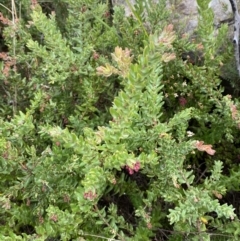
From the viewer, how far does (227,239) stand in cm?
148

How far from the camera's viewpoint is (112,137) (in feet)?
3.80

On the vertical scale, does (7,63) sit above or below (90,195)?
above

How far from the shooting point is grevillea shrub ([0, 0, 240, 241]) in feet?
3.98

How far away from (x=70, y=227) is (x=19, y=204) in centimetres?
38

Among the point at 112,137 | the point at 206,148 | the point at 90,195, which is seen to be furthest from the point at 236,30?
the point at 90,195

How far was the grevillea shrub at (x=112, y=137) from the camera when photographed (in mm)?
1213

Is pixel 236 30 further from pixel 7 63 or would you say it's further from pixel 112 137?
pixel 7 63

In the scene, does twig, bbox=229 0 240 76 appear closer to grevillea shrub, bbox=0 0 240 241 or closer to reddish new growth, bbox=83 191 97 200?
grevillea shrub, bbox=0 0 240 241

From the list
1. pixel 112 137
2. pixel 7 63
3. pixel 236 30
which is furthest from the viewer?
pixel 7 63

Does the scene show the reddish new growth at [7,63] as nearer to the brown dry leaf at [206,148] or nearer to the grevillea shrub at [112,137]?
the grevillea shrub at [112,137]

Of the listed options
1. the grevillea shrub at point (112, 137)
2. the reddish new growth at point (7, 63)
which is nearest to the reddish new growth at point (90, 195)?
the grevillea shrub at point (112, 137)

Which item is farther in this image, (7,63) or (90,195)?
(7,63)

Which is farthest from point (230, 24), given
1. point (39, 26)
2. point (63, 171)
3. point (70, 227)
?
point (70, 227)

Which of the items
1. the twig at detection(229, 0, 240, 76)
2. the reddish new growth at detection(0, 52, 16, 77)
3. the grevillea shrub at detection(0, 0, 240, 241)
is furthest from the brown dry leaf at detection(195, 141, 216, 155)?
the reddish new growth at detection(0, 52, 16, 77)
